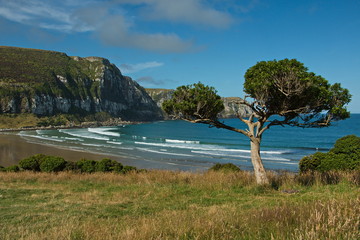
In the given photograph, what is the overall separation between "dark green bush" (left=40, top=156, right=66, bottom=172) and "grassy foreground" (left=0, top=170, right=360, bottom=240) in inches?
167

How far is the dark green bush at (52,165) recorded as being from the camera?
1934 cm

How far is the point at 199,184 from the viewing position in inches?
451

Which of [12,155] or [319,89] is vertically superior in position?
[319,89]

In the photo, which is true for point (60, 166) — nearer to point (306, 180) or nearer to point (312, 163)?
point (306, 180)

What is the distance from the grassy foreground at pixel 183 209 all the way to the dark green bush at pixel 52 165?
13.9ft

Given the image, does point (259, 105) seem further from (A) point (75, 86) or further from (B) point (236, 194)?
(A) point (75, 86)

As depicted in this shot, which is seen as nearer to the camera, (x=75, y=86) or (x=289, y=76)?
(x=289, y=76)

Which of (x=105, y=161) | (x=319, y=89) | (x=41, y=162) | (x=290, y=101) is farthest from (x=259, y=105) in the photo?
(x=41, y=162)

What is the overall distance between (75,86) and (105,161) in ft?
605

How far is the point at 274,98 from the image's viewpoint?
10.3m

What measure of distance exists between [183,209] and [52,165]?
15.1 meters

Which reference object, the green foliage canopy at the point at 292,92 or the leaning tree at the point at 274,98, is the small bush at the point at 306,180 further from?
the green foliage canopy at the point at 292,92

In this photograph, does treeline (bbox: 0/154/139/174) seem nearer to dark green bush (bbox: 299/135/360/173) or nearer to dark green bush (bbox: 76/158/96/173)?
dark green bush (bbox: 76/158/96/173)

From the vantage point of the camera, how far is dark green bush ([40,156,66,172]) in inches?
762
